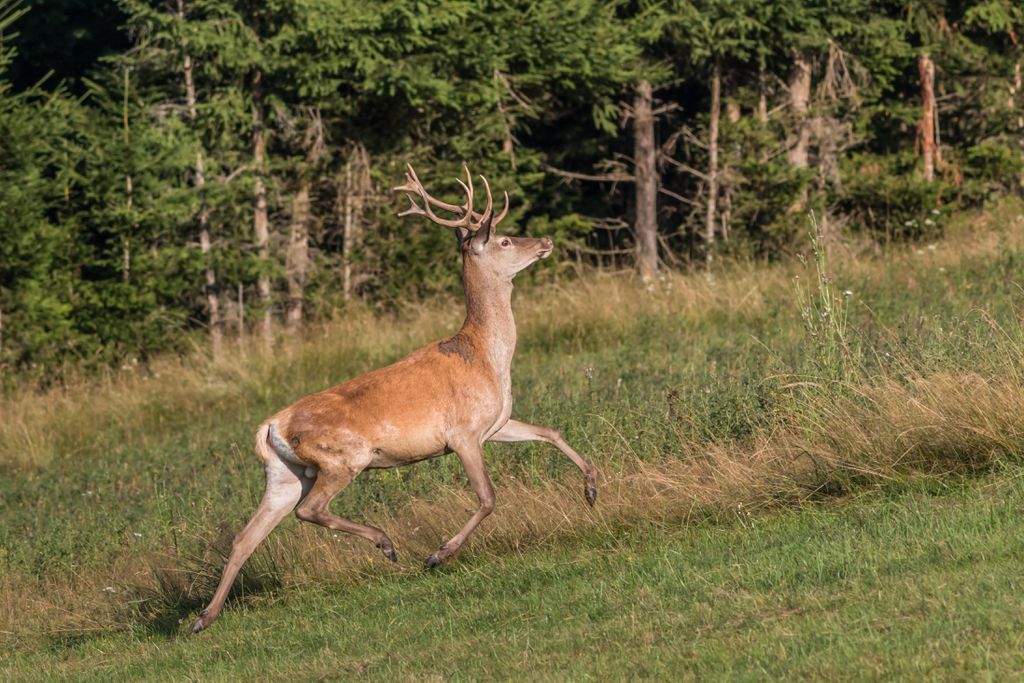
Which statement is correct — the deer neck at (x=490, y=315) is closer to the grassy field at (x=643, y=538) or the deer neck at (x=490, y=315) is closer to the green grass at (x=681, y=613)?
the grassy field at (x=643, y=538)

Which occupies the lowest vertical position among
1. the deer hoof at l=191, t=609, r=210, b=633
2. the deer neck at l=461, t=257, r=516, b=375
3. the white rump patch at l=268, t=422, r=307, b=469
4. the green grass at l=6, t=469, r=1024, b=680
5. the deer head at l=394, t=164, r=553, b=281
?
the deer hoof at l=191, t=609, r=210, b=633

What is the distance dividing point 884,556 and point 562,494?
2.76m

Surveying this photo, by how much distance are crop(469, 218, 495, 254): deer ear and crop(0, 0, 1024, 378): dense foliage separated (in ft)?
35.4

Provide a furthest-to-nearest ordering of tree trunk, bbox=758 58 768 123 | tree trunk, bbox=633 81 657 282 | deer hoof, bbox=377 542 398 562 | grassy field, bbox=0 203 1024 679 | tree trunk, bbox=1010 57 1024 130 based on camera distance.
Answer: tree trunk, bbox=1010 57 1024 130 < tree trunk, bbox=758 58 768 123 < tree trunk, bbox=633 81 657 282 < deer hoof, bbox=377 542 398 562 < grassy field, bbox=0 203 1024 679

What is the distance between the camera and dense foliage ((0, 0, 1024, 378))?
1916cm

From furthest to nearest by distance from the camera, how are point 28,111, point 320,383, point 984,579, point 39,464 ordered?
point 28,111 < point 320,383 < point 39,464 < point 984,579

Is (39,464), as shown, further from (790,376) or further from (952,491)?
(952,491)

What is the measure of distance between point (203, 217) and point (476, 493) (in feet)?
41.2

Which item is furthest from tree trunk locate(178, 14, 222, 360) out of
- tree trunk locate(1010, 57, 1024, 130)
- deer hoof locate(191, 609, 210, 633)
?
tree trunk locate(1010, 57, 1024, 130)

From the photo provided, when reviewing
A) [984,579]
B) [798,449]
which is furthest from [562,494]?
[984,579]

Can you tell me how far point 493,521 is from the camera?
9.17 meters

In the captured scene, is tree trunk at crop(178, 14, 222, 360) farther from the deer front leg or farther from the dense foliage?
the deer front leg

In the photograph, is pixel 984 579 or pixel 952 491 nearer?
pixel 984 579

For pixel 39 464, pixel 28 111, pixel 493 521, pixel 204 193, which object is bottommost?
pixel 39 464
